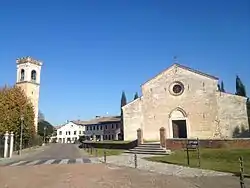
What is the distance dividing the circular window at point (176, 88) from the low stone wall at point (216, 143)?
580 inches

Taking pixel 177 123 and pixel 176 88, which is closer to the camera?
pixel 177 123

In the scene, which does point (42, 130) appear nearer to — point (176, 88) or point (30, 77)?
point (30, 77)

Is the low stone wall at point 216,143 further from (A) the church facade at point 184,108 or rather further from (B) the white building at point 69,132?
(B) the white building at point 69,132

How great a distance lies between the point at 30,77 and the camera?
62250mm

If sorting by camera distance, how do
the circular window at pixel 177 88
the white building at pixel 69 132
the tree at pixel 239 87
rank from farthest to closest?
1. the white building at pixel 69 132
2. the tree at pixel 239 87
3. the circular window at pixel 177 88

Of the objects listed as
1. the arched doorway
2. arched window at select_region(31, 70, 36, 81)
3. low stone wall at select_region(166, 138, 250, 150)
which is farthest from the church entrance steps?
arched window at select_region(31, 70, 36, 81)

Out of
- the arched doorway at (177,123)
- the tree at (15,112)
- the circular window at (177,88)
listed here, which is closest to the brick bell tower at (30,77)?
the tree at (15,112)

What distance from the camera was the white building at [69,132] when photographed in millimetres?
129125

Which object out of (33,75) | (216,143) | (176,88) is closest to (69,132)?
(33,75)

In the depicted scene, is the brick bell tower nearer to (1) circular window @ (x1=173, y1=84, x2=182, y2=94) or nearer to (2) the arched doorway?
(2) the arched doorway

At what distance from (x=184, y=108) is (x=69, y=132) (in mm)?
95842

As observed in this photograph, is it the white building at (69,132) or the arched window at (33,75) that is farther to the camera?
the white building at (69,132)

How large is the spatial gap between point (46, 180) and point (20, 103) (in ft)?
120

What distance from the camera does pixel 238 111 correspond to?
40.5m
